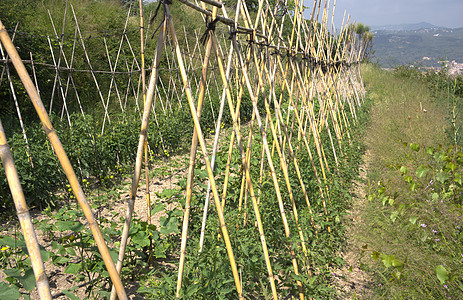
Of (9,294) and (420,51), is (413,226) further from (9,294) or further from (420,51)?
(420,51)

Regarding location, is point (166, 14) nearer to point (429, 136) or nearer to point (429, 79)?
point (429, 136)

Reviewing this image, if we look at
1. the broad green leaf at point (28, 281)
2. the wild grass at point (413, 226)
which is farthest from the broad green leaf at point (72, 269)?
the wild grass at point (413, 226)

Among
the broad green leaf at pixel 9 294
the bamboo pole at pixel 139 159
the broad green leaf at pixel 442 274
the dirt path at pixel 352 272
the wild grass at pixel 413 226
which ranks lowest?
the dirt path at pixel 352 272

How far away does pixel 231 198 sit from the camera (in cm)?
381

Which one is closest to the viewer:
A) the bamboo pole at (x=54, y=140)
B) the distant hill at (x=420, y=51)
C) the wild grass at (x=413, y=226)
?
the bamboo pole at (x=54, y=140)

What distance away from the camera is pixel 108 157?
5.22 m

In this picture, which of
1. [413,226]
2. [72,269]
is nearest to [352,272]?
[413,226]

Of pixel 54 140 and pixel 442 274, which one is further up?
pixel 54 140

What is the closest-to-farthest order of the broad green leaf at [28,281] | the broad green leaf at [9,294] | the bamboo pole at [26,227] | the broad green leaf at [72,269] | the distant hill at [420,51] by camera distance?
the bamboo pole at [26,227]
the broad green leaf at [9,294]
the broad green leaf at [28,281]
the broad green leaf at [72,269]
the distant hill at [420,51]

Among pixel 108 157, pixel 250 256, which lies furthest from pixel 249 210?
pixel 108 157

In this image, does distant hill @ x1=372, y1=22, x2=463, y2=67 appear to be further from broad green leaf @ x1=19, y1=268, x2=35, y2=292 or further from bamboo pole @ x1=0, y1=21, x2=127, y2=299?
broad green leaf @ x1=19, y1=268, x2=35, y2=292

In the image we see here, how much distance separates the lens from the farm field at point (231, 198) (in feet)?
6.03

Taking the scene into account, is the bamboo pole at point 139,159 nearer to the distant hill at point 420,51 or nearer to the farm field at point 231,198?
the farm field at point 231,198

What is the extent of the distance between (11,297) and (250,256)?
141 centimetres
